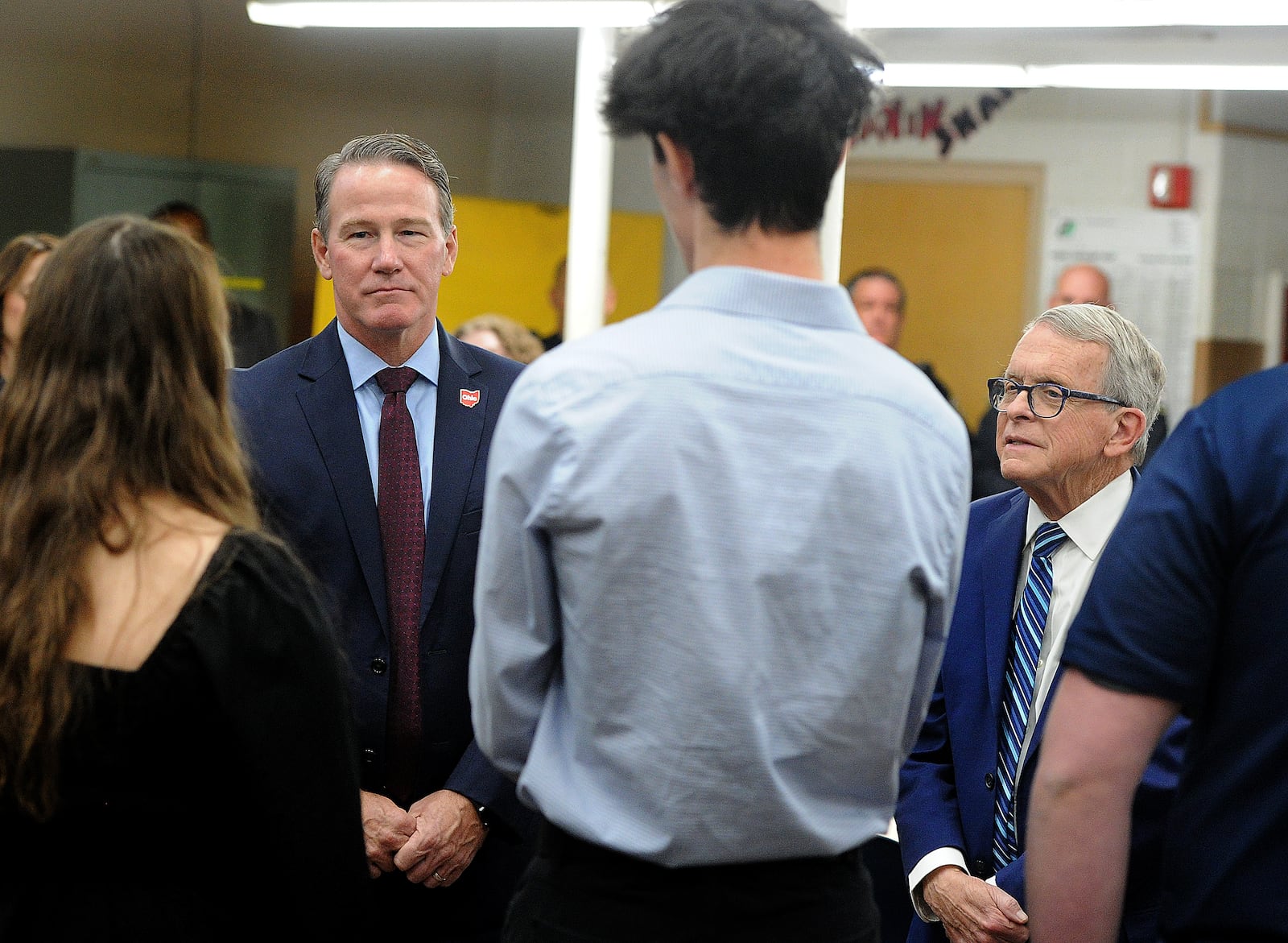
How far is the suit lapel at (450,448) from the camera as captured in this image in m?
1.97

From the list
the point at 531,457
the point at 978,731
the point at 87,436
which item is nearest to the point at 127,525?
the point at 87,436

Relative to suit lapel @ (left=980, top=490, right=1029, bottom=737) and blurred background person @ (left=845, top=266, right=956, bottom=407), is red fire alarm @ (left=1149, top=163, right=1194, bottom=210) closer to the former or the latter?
blurred background person @ (left=845, top=266, right=956, bottom=407)

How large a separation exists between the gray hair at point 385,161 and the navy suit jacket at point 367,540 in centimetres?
28

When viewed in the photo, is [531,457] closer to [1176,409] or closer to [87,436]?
[87,436]

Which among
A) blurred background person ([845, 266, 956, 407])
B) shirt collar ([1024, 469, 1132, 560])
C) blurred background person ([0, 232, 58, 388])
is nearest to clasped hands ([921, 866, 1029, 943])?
shirt collar ([1024, 469, 1132, 560])

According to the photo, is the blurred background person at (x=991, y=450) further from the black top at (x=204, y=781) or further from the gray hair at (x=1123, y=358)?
the black top at (x=204, y=781)

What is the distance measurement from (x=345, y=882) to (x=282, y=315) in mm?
5741

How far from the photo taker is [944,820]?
2.05m

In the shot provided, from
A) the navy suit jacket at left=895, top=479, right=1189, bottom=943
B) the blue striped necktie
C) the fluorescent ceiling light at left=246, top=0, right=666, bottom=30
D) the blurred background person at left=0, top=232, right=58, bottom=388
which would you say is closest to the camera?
the navy suit jacket at left=895, top=479, right=1189, bottom=943

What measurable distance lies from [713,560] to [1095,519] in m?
1.08

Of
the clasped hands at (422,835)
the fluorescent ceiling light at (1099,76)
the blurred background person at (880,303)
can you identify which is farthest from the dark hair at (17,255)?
the fluorescent ceiling light at (1099,76)

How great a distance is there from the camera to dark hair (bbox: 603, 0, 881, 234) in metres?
1.23

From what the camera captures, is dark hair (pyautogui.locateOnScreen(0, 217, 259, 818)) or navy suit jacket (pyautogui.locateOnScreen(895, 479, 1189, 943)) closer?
dark hair (pyautogui.locateOnScreen(0, 217, 259, 818))

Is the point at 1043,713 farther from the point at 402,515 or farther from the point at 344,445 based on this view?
the point at 344,445
